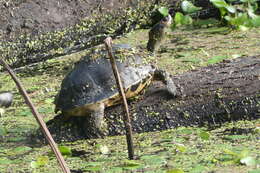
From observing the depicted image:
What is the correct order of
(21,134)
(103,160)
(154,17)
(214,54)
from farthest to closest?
1. (154,17)
2. (214,54)
3. (21,134)
4. (103,160)

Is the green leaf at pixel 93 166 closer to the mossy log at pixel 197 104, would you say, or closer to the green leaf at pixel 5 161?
the green leaf at pixel 5 161

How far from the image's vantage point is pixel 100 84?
4387 millimetres

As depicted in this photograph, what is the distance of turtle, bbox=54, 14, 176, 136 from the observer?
14.2ft

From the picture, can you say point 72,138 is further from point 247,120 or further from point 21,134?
point 247,120

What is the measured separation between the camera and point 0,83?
23.5 feet

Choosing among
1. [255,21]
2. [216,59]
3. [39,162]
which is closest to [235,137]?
[39,162]

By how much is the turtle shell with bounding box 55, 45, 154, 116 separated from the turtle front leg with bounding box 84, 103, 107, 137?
0.19 ft

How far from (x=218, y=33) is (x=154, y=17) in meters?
1.15

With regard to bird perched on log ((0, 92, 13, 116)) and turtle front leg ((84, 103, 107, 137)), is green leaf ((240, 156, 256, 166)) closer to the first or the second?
turtle front leg ((84, 103, 107, 137))

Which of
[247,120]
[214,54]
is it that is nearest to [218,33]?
[214,54]

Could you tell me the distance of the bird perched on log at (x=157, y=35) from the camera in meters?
5.12

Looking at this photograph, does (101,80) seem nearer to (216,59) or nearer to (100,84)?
(100,84)

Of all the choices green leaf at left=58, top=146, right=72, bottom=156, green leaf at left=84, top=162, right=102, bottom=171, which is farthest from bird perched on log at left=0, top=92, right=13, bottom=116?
green leaf at left=84, top=162, right=102, bottom=171

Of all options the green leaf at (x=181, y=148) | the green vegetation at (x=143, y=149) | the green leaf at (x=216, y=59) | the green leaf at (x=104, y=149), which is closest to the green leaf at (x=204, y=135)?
the green vegetation at (x=143, y=149)
